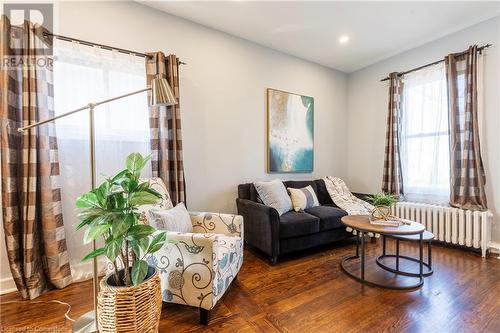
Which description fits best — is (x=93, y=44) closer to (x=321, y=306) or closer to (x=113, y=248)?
(x=113, y=248)

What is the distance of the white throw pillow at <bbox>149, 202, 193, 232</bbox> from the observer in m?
1.76

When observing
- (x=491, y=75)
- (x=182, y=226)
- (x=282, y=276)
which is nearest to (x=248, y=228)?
(x=282, y=276)

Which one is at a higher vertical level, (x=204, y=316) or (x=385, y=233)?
(x=385, y=233)

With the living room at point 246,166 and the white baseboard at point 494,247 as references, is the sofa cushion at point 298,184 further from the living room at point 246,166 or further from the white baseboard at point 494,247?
the white baseboard at point 494,247

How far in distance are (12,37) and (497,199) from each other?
5022 millimetres

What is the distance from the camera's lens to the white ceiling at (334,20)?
2463 millimetres

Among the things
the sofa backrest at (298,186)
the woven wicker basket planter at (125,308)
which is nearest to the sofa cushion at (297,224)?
the sofa backrest at (298,186)

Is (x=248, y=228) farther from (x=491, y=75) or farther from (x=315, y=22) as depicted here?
(x=491, y=75)

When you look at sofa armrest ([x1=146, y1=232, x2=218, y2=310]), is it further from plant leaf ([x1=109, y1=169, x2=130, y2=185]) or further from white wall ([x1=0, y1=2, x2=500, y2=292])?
white wall ([x1=0, y1=2, x2=500, y2=292])

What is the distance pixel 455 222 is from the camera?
9.21 feet

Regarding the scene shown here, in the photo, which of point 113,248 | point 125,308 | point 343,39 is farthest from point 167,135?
point 343,39

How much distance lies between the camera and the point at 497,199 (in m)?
2.67

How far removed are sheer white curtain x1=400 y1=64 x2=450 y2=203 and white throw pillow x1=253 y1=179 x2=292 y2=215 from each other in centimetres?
194

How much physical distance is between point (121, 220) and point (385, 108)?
3.99 m
